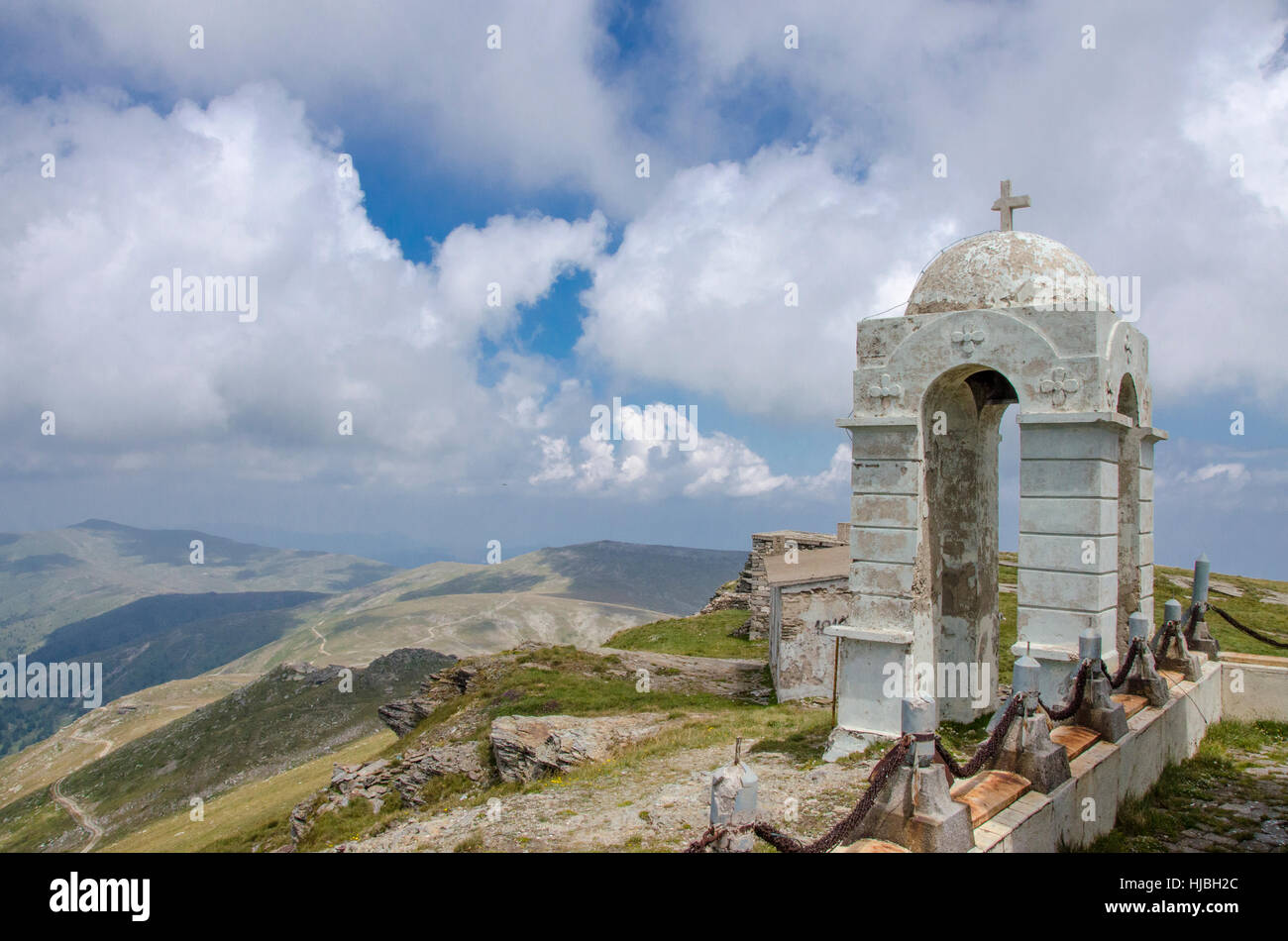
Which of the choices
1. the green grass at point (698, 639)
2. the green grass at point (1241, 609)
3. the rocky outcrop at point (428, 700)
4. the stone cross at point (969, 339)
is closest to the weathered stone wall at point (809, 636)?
the green grass at point (698, 639)

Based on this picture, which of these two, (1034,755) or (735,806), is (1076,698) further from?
(735,806)

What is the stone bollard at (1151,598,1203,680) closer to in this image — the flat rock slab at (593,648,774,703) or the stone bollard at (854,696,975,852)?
the stone bollard at (854,696,975,852)

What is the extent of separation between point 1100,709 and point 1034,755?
A: 8.06 ft

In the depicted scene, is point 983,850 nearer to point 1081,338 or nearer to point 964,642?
point 1081,338

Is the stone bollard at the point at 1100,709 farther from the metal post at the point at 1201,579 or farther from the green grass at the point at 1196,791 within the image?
the metal post at the point at 1201,579

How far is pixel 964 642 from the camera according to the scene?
14.7 meters

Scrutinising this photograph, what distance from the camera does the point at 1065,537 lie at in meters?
11.2

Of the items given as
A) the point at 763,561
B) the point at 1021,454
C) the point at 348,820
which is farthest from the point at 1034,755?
the point at 763,561

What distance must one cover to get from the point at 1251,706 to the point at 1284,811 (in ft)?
18.2

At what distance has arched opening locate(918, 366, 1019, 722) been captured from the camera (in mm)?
14547

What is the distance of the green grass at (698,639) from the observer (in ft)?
109

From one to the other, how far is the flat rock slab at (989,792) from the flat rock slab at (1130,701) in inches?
151
